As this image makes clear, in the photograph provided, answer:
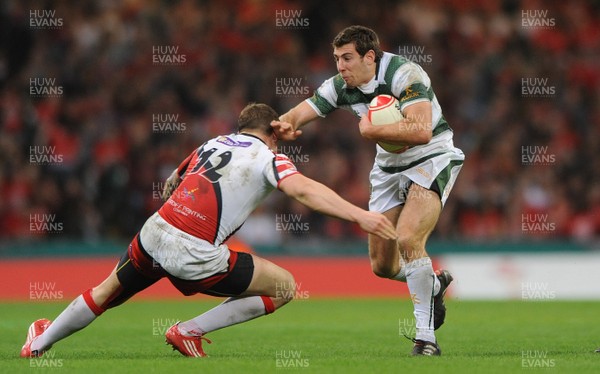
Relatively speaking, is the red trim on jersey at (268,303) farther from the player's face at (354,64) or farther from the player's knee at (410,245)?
the player's face at (354,64)

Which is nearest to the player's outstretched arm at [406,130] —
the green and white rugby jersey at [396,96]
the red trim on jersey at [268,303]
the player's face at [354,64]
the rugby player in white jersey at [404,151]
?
the rugby player in white jersey at [404,151]

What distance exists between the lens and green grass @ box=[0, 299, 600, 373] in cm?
719

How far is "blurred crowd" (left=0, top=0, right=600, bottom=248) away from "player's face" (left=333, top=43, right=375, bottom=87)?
837 cm

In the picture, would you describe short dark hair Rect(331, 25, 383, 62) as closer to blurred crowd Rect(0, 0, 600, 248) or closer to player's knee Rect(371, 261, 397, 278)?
player's knee Rect(371, 261, 397, 278)

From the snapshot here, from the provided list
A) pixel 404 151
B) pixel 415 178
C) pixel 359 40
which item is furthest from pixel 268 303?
pixel 359 40

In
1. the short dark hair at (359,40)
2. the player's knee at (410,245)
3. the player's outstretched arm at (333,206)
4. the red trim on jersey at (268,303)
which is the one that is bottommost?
the red trim on jersey at (268,303)

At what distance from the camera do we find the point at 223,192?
24.7ft

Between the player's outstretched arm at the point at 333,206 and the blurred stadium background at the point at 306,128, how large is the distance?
351 inches

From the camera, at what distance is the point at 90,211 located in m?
16.1

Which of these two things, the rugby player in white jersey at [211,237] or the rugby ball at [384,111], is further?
the rugby ball at [384,111]

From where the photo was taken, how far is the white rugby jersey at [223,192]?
7.51m

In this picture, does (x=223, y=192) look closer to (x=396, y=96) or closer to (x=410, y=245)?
(x=410, y=245)

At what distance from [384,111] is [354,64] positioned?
555mm

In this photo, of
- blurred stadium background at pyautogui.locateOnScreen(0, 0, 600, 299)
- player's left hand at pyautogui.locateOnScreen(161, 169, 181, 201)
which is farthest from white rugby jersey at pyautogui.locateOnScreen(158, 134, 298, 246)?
blurred stadium background at pyautogui.locateOnScreen(0, 0, 600, 299)
